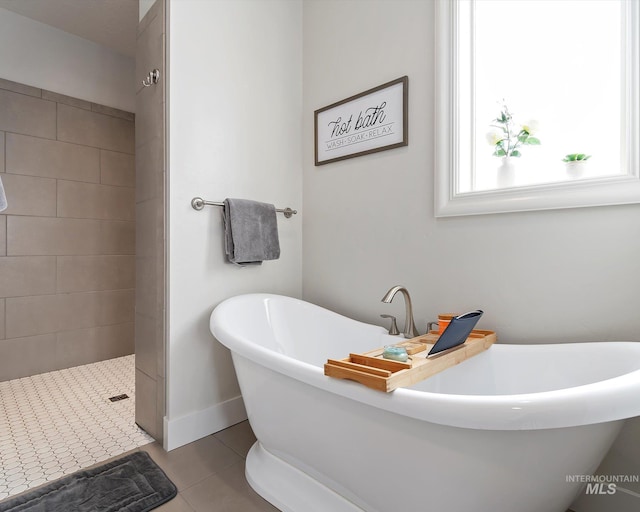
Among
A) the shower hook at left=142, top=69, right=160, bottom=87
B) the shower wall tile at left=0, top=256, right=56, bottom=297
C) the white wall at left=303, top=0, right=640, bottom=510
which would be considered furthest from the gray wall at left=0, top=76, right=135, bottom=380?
the white wall at left=303, top=0, right=640, bottom=510

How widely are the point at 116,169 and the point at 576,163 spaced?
305 cm

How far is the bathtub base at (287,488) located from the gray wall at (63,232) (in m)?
1.98

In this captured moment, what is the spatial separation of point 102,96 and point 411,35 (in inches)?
95.5

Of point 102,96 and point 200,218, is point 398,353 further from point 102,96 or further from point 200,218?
point 102,96

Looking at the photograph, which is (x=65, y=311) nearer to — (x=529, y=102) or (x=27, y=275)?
(x=27, y=275)

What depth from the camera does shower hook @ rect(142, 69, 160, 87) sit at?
1717 mm

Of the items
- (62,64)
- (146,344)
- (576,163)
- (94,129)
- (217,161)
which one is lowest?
(146,344)

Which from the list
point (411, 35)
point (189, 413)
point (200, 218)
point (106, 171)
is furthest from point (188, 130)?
point (106, 171)

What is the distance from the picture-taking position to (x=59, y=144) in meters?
2.61

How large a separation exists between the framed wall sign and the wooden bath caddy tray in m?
0.97

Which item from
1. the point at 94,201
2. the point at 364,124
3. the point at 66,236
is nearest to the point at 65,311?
the point at 66,236

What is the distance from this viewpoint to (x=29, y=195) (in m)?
2.49

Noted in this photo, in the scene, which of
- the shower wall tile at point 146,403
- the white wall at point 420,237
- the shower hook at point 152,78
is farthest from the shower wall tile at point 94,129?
the shower wall tile at point 146,403

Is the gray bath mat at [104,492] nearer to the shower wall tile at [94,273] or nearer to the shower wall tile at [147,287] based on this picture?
the shower wall tile at [147,287]
